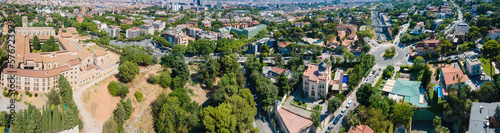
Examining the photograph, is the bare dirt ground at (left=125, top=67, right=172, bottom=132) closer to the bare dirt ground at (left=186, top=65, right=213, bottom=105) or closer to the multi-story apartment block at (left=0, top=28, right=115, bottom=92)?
the bare dirt ground at (left=186, top=65, right=213, bottom=105)

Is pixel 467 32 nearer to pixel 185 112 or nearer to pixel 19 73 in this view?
pixel 185 112

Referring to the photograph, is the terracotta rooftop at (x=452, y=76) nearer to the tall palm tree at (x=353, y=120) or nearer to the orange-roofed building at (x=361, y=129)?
the tall palm tree at (x=353, y=120)

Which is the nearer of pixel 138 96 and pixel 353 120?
pixel 353 120

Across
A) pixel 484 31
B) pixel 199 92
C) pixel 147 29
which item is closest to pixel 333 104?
pixel 199 92

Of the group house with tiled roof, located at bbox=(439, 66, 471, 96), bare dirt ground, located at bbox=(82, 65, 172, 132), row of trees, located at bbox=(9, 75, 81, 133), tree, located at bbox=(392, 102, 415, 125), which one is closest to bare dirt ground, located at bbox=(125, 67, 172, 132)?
bare dirt ground, located at bbox=(82, 65, 172, 132)

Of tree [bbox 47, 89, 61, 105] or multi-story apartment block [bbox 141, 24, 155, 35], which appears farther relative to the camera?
multi-story apartment block [bbox 141, 24, 155, 35]

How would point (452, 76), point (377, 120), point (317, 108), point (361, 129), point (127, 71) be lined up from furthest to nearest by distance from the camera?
point (127, 71), point (452, 76), point (317, 108), point (377, 120), point (361, 129)

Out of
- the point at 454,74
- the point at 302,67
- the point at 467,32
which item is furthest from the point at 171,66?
the point at 467,32

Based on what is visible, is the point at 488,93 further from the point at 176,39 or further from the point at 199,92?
the point at 176,39
